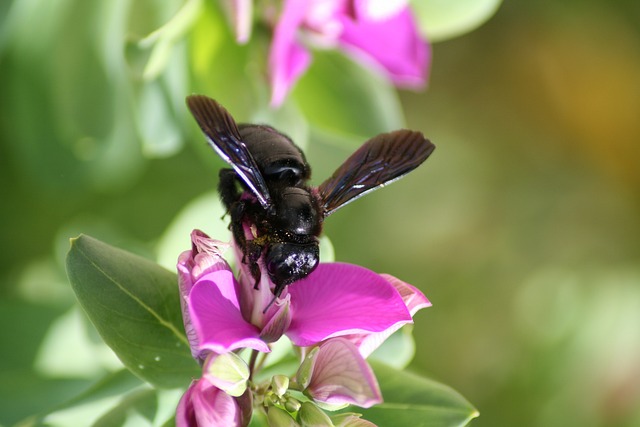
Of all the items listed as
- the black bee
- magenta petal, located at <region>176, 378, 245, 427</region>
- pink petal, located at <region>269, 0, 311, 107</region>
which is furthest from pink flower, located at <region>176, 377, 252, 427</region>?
pink petal, located at <region>269, 0, 311, 107</region>

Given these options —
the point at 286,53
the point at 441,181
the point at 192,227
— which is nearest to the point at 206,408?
the point at 192,227

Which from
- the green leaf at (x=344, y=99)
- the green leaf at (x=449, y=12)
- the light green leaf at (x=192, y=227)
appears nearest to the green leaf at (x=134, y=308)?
the light green leaf at (x=192, y=227)

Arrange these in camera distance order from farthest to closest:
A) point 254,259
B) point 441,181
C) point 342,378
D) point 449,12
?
point 441,181 → point 449,12 → point 254,259 → point 342,378

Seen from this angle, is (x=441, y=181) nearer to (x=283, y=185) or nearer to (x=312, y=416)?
(x=283, y=185)

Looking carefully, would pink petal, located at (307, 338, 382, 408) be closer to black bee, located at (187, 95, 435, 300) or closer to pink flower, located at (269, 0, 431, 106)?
black bee, located at (187, 95, 435, 300)

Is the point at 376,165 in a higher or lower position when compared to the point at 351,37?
lower

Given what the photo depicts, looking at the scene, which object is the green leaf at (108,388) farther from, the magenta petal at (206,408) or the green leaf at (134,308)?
the magenta petal at (206,408)

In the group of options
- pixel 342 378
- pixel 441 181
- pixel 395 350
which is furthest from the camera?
pixel 441 181

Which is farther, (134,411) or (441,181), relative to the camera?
(441,181)
